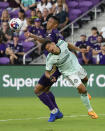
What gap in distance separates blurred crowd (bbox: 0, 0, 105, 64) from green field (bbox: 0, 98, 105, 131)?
269cm

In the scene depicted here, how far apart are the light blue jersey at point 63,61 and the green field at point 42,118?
1121mm

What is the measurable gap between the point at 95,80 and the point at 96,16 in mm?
4232

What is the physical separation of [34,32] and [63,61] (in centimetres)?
884

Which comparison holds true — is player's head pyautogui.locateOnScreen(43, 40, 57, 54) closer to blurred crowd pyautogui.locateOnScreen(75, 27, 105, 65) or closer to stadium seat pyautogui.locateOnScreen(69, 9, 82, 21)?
blurred crowd pyautogui.locateOnScreen(75, 27, 105, 65)

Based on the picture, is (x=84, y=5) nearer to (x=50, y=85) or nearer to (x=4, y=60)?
(x=4, y=60)

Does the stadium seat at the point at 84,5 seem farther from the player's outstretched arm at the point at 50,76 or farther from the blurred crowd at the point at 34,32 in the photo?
the player's outstretched arm at the point at 50,76

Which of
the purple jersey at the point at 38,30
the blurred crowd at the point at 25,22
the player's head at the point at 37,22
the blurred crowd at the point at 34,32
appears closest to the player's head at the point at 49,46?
the blurred crowd at the point at 34,32

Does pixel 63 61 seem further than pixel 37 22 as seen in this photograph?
No

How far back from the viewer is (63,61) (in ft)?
37.2

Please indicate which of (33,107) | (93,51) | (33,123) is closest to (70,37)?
(93,51)

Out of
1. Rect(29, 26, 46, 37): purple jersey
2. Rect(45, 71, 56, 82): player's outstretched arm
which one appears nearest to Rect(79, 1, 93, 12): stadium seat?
Rect(29, 26, 46, 37): purple jersey

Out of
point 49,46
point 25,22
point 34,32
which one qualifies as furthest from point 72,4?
point 49,46

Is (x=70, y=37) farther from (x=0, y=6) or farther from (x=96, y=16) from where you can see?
(x=0, y=6)

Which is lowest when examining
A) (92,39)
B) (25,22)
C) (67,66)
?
(92,39)
